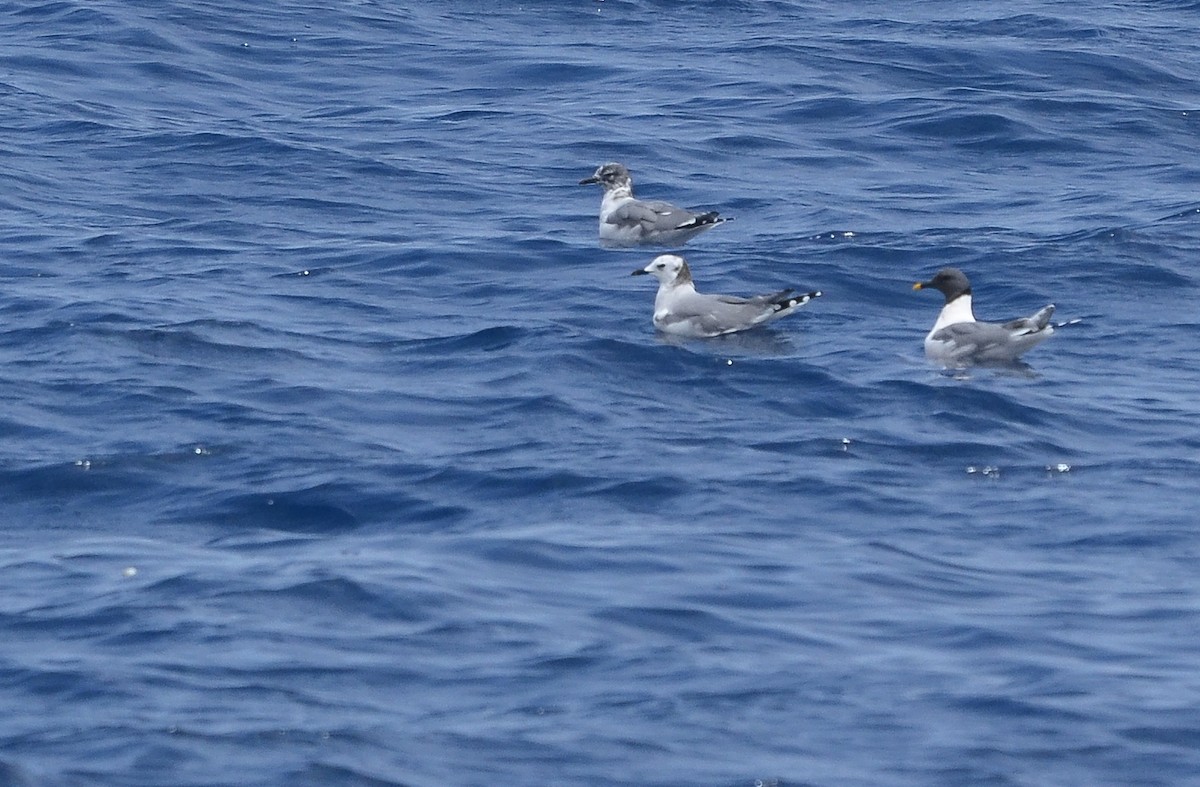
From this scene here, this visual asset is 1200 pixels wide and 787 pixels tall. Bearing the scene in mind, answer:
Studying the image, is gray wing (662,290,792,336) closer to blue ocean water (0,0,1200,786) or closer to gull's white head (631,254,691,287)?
blue ocean water (0,0,1200,786)

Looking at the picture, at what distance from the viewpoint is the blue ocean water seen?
10.0 meters

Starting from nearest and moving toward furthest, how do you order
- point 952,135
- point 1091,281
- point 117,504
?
point 117,504 → point 1091,281 → point 952,135

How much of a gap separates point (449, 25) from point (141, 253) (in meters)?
12.7

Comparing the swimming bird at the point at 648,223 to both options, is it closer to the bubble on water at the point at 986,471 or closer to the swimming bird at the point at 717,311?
the swimming bird at the point at 717,311

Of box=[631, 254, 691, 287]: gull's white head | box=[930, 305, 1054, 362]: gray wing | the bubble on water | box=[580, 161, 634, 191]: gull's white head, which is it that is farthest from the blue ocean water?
box=[580, 161, 634, 191]: gull's white head

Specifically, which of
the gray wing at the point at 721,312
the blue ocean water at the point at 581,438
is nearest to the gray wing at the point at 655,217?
the blue ocean water at the point at 581,438

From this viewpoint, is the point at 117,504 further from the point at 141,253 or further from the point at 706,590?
the point at 141,253

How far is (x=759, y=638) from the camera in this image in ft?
36.2

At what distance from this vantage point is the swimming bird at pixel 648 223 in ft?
67.7

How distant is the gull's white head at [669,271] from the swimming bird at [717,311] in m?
0.26

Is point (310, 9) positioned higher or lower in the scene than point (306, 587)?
higher

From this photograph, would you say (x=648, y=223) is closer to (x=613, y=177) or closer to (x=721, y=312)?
(x=613, y=177)

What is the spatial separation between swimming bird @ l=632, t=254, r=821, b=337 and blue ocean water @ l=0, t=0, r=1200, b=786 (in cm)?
20

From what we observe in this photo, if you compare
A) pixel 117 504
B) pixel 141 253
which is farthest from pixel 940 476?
pixel 141 253
